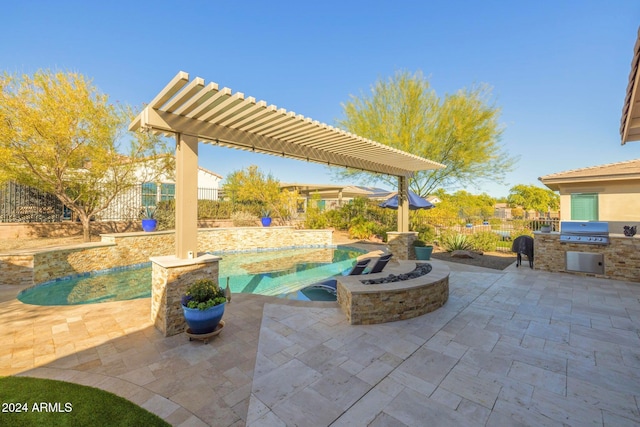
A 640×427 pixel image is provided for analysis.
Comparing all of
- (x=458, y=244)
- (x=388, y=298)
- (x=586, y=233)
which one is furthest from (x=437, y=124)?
(x=388, y=298)

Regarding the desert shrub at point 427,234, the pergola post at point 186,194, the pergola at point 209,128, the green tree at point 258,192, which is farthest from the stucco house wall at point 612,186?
the green tree at point 258,192

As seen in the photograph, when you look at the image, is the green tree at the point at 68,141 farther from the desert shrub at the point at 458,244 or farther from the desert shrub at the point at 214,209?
the desert shrub at the point at 458,244

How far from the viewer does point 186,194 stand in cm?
442

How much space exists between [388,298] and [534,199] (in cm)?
5723

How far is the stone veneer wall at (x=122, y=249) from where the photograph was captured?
722cm

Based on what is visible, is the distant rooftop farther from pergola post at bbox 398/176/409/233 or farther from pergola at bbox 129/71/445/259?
pergola at bbox 129/71/445/259

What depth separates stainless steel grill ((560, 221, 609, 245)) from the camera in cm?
783

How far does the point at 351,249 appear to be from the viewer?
14367 mm

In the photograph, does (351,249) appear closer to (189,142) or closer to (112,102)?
(189,142)

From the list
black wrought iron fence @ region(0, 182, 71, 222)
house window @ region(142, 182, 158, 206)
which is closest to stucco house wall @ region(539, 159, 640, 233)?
house window @ region(142, 182, 158, 206)

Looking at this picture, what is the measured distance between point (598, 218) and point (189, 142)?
1513 cm

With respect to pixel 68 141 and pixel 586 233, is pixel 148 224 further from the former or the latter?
pixel 586 233

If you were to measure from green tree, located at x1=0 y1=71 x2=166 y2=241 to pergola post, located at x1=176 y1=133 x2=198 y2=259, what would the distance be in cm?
840

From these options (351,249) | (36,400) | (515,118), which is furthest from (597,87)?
(36,400)
